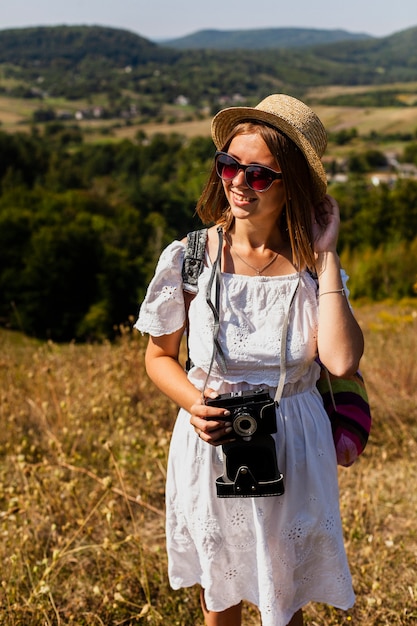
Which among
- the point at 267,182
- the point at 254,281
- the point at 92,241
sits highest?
the point at 267,182

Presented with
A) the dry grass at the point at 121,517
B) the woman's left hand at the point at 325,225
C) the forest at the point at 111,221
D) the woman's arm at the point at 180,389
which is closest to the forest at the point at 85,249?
the forest at the point at 111,221

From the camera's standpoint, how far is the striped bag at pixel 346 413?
1881mm

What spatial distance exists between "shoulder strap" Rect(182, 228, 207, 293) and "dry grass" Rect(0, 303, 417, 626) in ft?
2.65

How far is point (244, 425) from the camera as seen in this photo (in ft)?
5.25

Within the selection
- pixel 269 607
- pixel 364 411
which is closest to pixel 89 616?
pixel 269 607

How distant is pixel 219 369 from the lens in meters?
1.76

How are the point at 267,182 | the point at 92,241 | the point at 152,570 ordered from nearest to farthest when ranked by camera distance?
the point at 267,182, the point at 152,570, the point at 92,241

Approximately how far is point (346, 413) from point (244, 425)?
1.47ft

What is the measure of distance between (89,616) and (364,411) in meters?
1.25

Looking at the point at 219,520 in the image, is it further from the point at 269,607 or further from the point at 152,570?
the point at 152,570

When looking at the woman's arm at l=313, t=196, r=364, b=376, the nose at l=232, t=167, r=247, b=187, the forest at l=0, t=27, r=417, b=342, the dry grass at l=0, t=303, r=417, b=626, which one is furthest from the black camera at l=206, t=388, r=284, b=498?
the forest at l=0, t=27, r=417, b=342

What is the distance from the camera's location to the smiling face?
5.63 feet

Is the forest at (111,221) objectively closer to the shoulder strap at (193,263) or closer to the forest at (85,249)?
the forest at (85,249)

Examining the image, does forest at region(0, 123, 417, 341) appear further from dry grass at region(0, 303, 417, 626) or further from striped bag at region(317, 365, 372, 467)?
striped bag at region(317, 365, 372, 467)
